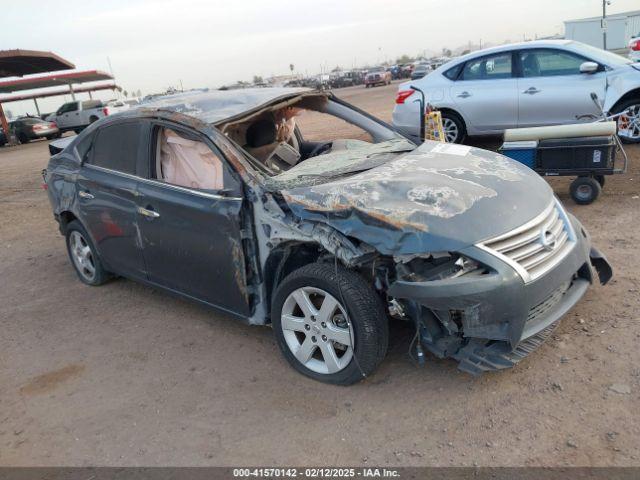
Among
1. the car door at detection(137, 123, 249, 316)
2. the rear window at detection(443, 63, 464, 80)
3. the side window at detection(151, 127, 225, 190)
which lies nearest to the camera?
the car door at detection(137, 123, 249, 316)

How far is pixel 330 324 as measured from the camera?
331 centimetres

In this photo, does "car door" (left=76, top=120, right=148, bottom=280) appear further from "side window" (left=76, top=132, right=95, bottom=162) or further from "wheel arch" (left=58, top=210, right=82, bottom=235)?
"wheel arch" (left=58, top=210, right=82, bottom=235)

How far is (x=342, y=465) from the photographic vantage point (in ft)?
9.04

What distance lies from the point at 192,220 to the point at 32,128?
25.8m

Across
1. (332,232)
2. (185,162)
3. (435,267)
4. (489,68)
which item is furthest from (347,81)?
(435,267)

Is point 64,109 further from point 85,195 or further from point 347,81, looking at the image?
point 347,81

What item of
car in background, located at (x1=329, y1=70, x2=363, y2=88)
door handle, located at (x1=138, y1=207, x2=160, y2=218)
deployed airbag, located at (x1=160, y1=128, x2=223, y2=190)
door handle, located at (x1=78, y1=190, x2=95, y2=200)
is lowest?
car in background, located at (x1=329, y1=70, x2=363, y2=88)

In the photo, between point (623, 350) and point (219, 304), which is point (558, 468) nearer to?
point (623, 350)

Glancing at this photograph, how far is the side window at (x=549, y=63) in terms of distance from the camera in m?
7.91

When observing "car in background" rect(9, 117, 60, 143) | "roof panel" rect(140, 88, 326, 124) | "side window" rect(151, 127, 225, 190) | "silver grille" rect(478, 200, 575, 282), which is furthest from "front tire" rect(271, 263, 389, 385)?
"car in background" rect(9, 117, 60, 143)

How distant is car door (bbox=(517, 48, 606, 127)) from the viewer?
780 cm

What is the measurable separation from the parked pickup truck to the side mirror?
23.4 meters

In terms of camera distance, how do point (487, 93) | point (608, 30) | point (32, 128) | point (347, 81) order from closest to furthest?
point (487, 93) → point (32, 128) → point (608, 30) → point (347, 81)

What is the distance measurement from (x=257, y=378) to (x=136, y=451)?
0.87 metres
